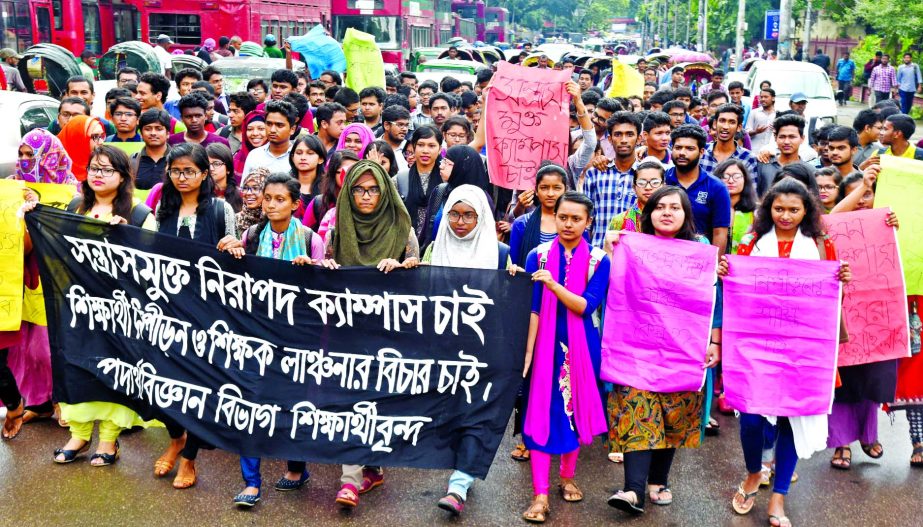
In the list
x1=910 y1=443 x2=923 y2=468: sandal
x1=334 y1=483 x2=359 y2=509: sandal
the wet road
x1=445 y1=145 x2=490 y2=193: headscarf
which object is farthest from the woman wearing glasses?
x1=910 y1=443 x2=923 y2=468: sandal

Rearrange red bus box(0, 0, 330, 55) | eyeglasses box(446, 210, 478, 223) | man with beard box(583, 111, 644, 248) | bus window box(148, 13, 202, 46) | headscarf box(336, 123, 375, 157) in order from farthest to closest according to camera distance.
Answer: bus window box(148, 13, 202, 46) → red bus box(0, 0, 330, 55) → headscarf box(336, 123, 375, 157) → man with beard box(583, 111, 644, 248) → eyeglasses box(446, 210, 478, 223)

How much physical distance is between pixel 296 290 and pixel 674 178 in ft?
7.91

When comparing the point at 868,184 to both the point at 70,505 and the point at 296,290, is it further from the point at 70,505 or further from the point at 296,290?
the point at 70,505

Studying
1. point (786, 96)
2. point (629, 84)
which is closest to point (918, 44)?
point (786, 96)

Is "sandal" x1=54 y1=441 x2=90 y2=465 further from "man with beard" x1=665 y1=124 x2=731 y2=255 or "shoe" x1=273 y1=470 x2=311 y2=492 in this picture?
"man with beard" x1=665 y1=124 x2=731 y2=255

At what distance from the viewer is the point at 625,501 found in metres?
5.17

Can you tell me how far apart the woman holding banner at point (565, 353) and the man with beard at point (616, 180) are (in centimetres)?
188

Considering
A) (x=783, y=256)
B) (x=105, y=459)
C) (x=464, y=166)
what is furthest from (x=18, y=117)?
(x=783, y=256)

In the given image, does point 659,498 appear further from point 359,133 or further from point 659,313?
point 359,133

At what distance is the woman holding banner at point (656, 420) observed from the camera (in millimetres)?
5281

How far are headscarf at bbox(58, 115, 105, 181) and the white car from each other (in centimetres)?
1341

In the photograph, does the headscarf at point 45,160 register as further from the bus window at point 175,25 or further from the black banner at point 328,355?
the bus window at point 175,25

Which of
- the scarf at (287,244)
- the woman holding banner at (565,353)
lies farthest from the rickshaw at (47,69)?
the woman holding banner at (565,353)

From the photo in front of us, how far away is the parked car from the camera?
1030cm
